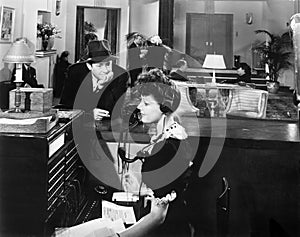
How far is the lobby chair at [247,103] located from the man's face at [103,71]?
66cm

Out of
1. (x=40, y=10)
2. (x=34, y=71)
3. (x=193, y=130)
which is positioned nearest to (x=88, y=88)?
(x=34, y=71)

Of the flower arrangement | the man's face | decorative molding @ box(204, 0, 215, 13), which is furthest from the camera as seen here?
decorative molding @ box(204, 0, 215, 13)

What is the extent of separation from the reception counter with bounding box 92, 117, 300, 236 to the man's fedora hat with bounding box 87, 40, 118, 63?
0.52 metres

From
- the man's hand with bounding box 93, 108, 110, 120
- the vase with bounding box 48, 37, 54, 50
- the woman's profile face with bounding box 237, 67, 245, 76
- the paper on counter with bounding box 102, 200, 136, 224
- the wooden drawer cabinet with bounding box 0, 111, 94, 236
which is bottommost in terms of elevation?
the paper on counter with bounding box 102, 200, 136, 224

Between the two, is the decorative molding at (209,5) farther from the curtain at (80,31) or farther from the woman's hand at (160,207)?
the woman's hand at (160,207)

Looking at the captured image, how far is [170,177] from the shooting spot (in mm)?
1332

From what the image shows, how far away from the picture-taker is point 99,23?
2666 millimetres

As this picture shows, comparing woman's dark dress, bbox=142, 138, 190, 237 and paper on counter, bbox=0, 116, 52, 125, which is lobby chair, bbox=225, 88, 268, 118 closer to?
woman's dark dress, bbox=142, 138, 190, 237

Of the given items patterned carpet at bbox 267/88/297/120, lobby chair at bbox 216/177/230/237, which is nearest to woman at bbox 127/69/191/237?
lobby chair at bbox 216/177/230/237

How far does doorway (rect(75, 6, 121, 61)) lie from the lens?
8.44 ft

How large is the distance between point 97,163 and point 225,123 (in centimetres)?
70

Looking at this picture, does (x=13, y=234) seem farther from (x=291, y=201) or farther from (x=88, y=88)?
(x=291, y=201)

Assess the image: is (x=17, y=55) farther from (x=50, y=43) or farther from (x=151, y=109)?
(x=50, y=43)

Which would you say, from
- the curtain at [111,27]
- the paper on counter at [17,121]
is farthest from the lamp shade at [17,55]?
the curtain at [111,27]
